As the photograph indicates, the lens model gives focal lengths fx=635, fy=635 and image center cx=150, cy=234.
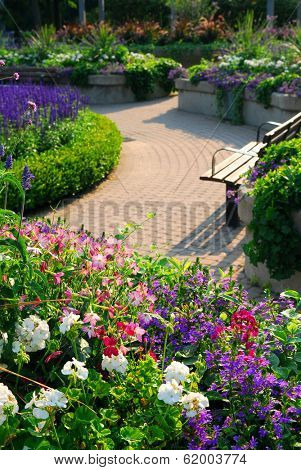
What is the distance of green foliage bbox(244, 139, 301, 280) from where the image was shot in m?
4.82

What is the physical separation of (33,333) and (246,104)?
33.6 ft

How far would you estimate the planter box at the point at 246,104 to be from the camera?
11109mm

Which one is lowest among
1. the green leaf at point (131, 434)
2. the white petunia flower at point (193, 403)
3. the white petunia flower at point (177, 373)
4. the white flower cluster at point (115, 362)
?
the green leaf at point (131, 434)

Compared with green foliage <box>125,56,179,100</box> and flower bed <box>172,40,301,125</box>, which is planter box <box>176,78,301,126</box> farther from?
green foliage <box>125,56,179,100</box>

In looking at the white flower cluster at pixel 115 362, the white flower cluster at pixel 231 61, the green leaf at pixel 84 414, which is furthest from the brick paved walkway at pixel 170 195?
the green leaf at pixel 84 414

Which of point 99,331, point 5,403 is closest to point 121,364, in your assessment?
point 99,331

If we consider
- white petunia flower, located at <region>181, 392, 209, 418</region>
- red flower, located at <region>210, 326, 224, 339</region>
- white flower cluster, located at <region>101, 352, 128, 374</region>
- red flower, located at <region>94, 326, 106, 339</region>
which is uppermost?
red flower, located at <region>94, 326, 106, 339</region>

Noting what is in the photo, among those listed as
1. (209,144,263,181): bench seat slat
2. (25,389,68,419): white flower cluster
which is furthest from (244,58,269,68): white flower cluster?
(25,389,68,419): white flower cluster

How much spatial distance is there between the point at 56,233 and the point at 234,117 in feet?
29.8

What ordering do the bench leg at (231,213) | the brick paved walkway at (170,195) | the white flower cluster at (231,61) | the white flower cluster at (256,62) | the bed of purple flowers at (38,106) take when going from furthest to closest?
the white flower cluster at (231,61) < the white flower cluster at (256,62) < the bed of purple flowers at (38,106) < the bench leg at (231,213) < the brick paved walkway at (170,195)

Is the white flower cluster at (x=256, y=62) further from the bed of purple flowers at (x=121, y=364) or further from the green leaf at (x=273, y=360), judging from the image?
the green leaf at (x=273, y=360)

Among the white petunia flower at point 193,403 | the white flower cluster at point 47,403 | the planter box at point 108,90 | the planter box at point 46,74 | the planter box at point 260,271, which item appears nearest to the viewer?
the white flower cluster at point 47,403

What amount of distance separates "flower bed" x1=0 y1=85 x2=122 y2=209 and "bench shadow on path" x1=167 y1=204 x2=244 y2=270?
73.9 inches

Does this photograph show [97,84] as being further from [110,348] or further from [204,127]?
[110,348]
